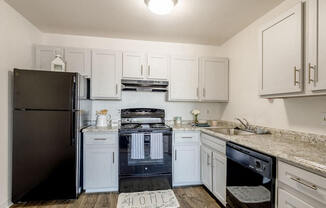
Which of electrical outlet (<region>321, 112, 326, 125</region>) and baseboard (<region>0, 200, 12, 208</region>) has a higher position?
electrical outlet (<region>321, 112, 326, 125</region>)

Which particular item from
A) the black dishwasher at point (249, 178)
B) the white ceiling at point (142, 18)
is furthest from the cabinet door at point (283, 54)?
the black dishwasher at point (249, 178)

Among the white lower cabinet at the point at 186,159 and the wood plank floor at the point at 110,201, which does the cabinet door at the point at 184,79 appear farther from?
the wood plank floor at the point at 110,201

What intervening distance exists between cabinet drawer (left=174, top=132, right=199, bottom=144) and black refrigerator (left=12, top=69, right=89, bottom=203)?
140cm

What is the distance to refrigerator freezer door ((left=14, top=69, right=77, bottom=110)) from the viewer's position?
6.93ft

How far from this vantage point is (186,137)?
2.69 meters

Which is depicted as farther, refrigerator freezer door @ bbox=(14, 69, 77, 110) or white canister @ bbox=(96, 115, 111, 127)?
white canister @ bbox=(96, 115, 111, 127)

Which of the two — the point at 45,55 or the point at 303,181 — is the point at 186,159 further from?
the point at 45,55

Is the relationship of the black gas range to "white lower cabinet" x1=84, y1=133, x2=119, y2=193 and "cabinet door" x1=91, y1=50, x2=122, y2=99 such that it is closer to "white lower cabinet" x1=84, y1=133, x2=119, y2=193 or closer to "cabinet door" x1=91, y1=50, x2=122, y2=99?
"white lower cabinet" x1=84, y1=133, x2=119, y2=193

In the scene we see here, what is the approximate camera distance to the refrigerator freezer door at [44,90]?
2111 millimetres

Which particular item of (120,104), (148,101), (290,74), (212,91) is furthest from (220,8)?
(120,104)

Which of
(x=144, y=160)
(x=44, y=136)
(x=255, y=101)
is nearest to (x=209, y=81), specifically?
(x=255, y=101)

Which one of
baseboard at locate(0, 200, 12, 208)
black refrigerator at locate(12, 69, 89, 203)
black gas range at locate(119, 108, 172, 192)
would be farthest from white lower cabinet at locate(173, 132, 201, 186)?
baseboard at locate(0, 200, 12, 208)

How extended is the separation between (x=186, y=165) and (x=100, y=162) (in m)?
1.26

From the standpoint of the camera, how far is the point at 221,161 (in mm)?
2080
